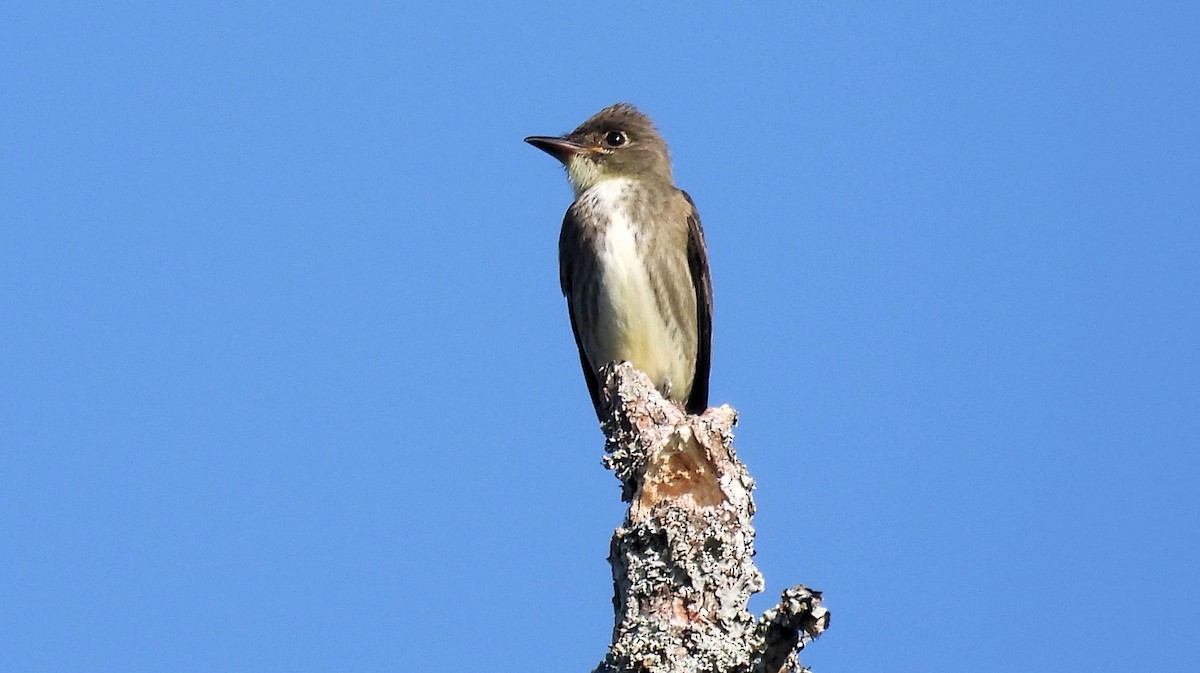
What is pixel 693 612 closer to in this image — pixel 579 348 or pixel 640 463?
pixel 640 463

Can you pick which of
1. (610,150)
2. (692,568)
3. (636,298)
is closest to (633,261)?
(636,298)

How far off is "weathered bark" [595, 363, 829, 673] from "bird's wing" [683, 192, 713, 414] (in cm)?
376

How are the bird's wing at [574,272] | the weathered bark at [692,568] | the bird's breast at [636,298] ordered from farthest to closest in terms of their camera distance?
1. the bird's wing at [574,272]
2. the bird's breast at [636,298]
3. the weathered bark at [692,568]

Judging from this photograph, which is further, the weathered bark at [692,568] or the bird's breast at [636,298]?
the bird's breast at [636,298]

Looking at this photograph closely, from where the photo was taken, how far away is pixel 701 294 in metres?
10.1

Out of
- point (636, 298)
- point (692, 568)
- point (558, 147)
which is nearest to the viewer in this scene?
point (692, 568)

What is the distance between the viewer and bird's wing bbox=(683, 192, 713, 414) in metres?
10.0

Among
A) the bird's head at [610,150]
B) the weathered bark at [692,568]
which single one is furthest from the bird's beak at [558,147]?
the weathered bark at [692,568]

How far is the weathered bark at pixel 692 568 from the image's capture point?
16.0 ft

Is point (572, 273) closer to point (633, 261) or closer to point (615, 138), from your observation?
point (633, 261)

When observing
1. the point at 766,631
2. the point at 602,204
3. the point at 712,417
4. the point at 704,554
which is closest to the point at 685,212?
the point at 602,204

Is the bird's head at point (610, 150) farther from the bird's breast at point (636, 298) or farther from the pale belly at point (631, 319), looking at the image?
the pale belly at point (631, 319)

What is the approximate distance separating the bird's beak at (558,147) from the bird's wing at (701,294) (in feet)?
2.55

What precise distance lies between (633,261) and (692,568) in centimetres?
438
